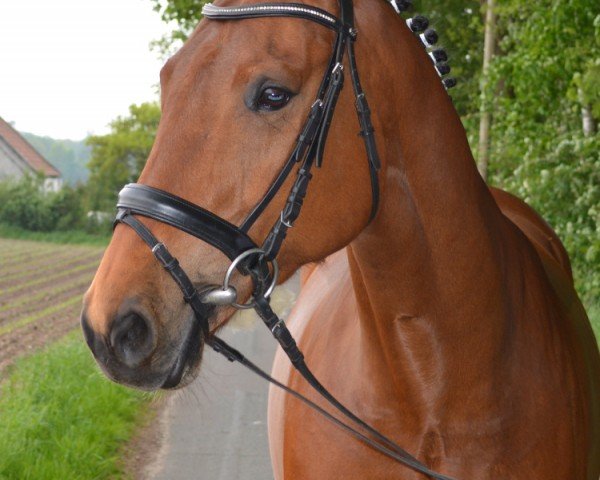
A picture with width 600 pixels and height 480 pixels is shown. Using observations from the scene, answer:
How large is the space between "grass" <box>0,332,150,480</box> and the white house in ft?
12.0

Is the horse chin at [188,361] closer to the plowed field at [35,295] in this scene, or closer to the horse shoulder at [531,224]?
the horse shoulder at [531,224]

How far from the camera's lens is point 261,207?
2.02 metres

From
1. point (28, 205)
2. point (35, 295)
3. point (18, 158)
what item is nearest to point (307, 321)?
point (35, 295)

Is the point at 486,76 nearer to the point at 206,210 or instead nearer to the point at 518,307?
the point at 518,307

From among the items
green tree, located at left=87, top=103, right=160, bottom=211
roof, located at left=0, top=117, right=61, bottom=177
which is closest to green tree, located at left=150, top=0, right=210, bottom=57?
roof, located at left=0, top=117, right=61, bottom=177

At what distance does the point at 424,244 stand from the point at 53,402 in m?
4.57

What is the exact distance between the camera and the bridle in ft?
6.31

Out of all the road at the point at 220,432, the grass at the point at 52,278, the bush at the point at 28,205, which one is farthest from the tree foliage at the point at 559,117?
the bush at the point at 28,205

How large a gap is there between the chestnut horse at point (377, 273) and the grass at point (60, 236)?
1377cm

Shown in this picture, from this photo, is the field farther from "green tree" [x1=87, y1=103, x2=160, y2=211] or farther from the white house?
"green tree" [x1=87, y1=103, x2=160, y2=211]

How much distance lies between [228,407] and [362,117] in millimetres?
5384

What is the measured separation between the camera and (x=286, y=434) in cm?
274

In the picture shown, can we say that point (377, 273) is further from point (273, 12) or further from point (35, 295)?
point (35, 295)

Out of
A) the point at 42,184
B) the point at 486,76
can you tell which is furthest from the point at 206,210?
the point at 42,184
